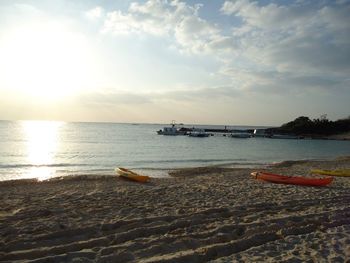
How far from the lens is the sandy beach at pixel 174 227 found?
629cm

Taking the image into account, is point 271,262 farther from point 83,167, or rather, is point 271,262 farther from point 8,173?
point 83,167

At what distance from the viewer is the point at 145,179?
59.2 ft

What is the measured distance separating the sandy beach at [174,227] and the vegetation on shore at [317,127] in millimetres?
89967

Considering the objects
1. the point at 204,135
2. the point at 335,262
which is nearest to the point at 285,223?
the point at 335,262

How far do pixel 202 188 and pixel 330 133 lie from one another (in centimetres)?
8993

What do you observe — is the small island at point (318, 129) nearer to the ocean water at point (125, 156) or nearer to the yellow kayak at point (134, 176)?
the ocean water at point (125, 156)

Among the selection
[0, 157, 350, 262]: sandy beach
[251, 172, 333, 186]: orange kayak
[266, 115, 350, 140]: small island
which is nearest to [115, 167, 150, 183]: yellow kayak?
[251, 172, 333, 186]: orange kayak

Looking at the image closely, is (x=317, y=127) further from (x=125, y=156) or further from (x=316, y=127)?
(x=125, y=156)

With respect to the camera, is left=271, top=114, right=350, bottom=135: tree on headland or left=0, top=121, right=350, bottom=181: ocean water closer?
left=0, top=121, right=350, bottom=181: ocean water

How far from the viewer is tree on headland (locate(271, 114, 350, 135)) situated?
3780 inches

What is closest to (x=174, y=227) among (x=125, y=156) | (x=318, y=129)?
(x=125, y=156)

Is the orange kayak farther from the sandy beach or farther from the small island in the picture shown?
the small island

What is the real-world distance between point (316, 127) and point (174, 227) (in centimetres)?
9683

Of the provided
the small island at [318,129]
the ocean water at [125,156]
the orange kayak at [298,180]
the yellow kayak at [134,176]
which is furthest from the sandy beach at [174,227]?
the small island at [318,129]
